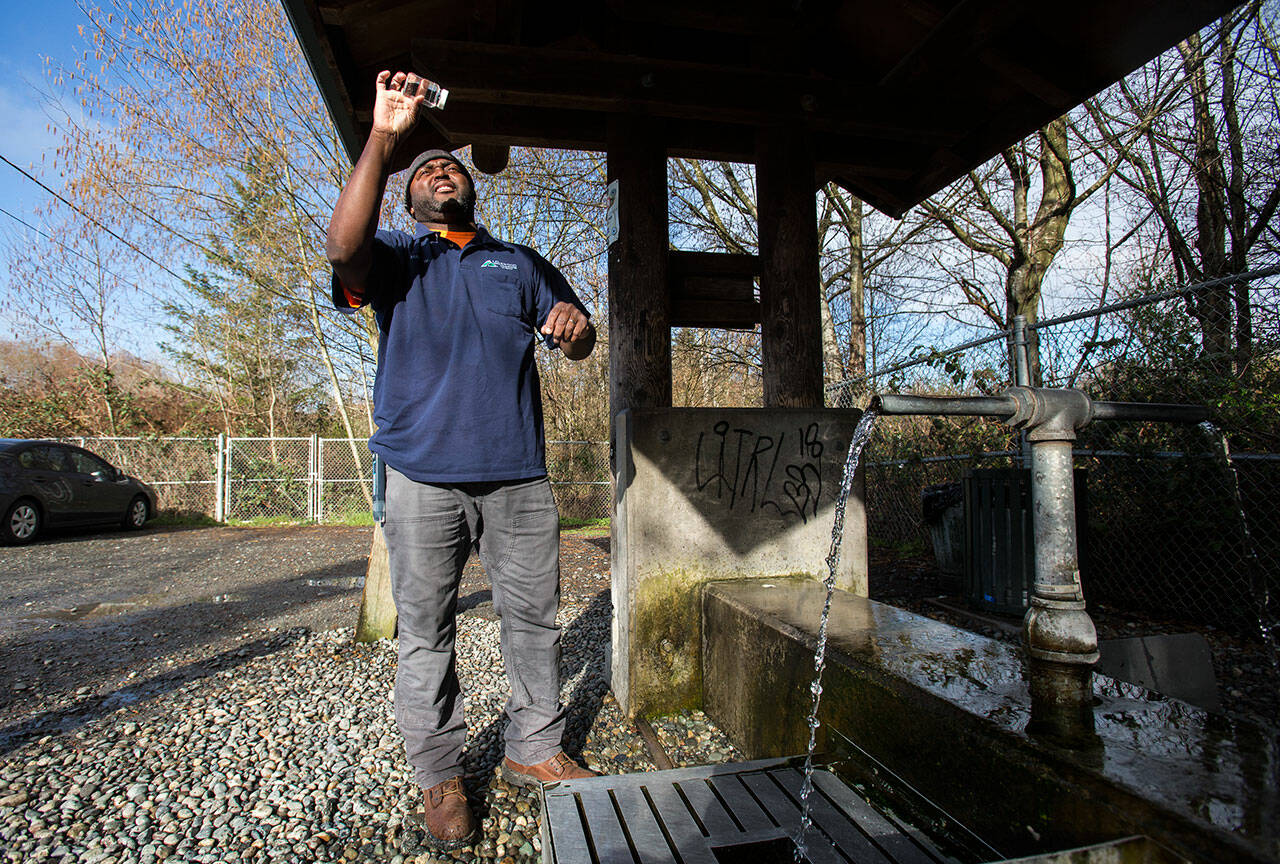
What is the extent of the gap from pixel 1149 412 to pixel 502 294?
1.84 m

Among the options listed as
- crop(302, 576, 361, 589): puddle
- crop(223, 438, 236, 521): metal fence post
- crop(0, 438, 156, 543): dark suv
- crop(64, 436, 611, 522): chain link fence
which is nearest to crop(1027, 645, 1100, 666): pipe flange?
crop(302, 576, 361, 589): puddle

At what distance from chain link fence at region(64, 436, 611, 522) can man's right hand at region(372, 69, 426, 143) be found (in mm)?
11699

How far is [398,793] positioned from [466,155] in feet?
33.3

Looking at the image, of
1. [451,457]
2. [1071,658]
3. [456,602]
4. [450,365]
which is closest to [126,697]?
[456,602]

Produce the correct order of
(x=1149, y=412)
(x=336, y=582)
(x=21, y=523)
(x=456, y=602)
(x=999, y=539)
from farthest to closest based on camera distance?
(x=21, y=523) < (x=336, y=582) < (x=999, y=539) < (x=456, y=602) < (x=1149, y=412)

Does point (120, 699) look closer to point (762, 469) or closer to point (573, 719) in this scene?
point (573, 719)

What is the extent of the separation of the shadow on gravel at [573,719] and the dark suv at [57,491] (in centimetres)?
948

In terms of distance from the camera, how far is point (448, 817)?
2051 millimetres

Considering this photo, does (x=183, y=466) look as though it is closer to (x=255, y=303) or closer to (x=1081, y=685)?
(x=255, y=303)

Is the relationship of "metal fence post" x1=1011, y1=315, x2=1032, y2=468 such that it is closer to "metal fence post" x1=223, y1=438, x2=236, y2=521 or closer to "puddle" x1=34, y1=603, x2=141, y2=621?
"puddle" x1=34, y1=603, x2=141, y2=621

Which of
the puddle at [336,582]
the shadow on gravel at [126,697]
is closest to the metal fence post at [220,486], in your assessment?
the puddle at [336,582]

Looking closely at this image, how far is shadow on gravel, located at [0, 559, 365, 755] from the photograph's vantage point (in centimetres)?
326

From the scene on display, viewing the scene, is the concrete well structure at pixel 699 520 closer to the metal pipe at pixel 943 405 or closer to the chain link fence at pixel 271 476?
the metal pipe at pixel 943 405

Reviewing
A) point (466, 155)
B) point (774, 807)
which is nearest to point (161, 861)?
point (774, 807)
